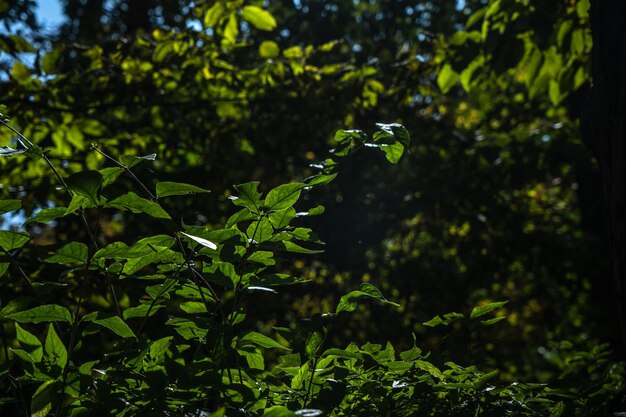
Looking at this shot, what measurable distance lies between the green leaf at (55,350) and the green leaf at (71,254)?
0.19 metres

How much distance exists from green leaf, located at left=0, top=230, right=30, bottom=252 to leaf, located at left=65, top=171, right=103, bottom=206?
215 mm

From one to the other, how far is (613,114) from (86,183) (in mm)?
2192

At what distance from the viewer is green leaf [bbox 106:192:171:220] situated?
156cm

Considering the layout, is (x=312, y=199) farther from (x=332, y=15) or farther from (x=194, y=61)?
(x=332, y=15)

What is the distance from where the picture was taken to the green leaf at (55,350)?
1709mm

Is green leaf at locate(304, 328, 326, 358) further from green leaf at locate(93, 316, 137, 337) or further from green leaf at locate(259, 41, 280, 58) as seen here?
green leaf at locate(259, 41, 280, 58)

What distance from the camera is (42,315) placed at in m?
1.65

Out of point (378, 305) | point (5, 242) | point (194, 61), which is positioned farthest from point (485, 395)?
point (378, 305)

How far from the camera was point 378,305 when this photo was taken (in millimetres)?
Answer: 7664

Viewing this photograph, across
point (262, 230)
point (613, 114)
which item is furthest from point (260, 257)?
point (613, 114)

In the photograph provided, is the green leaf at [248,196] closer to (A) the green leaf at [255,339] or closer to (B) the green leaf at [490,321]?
(A) the green leaf at [255,339]

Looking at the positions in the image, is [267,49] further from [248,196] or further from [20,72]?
[248,196]

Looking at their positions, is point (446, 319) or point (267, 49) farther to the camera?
point (267, 49)

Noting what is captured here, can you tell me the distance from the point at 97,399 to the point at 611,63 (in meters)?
2.40
